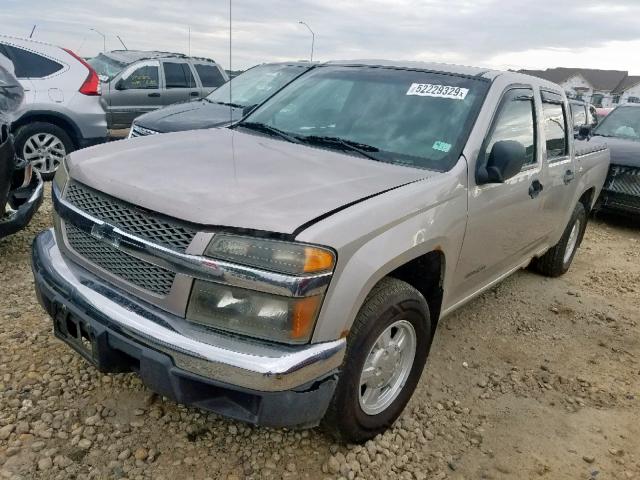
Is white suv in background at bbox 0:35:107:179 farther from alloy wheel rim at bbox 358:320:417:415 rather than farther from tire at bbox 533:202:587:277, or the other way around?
alloy wheel rim at bbox 358:320:417:415

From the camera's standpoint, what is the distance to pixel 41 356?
122 inches

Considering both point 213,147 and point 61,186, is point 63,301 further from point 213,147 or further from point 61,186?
point 213,147

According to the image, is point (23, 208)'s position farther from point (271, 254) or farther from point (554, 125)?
point (554, 125)

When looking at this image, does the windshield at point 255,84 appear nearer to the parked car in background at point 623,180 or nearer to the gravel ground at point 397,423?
the gravel ground at point 397,423

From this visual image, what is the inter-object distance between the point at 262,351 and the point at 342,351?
12.6 inches

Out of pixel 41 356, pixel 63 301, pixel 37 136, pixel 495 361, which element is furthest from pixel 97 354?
pixel 37 136

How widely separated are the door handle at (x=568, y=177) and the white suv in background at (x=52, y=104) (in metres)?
5.61

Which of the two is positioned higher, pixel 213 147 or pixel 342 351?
pixel 213 147

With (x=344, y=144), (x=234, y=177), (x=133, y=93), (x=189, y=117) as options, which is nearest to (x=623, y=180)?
(x=189, y=117)

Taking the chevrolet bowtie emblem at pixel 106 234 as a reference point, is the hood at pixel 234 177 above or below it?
above

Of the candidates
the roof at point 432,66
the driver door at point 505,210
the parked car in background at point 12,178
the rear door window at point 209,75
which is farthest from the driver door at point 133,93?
the driver door at point 505,210

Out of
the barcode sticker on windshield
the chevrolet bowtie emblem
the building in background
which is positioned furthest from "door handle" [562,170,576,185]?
the building in background

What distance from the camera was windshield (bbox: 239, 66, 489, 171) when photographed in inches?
117

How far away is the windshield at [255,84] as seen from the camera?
743cm
